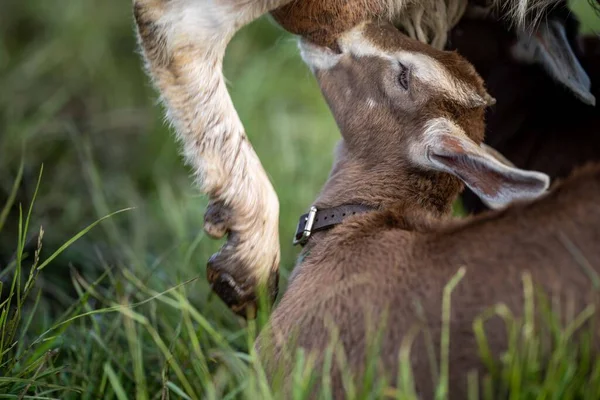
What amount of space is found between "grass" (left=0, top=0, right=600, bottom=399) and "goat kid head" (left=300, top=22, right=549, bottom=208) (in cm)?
71

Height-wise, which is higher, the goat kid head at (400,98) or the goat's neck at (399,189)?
the goat kid head at (400,98)

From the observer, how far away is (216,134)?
3.37 meters

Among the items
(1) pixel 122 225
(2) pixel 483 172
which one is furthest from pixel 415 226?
(1) pixel 122 225

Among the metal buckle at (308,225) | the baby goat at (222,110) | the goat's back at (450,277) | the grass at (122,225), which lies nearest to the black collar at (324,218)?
the metal buckle at (308,225)

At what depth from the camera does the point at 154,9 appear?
339 cm

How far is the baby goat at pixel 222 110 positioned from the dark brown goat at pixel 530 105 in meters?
0.96

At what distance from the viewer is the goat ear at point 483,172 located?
9.02ft

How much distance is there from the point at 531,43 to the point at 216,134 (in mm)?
1496

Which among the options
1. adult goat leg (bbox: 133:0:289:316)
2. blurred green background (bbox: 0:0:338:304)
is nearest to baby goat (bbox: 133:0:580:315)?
adult goat leg (bbox: 133:0:289:316)

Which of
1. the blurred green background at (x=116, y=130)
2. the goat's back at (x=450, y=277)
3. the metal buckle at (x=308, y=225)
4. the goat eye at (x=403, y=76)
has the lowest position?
the blurred green background at (x=116, y=130)

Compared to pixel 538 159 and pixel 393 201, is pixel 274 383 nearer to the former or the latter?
pixel 393 201

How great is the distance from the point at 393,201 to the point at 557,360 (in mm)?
982

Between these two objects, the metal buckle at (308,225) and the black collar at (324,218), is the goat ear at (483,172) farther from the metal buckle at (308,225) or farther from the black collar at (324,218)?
the metal buckle at (308,225)

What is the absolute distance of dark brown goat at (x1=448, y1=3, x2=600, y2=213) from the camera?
13.8ft
